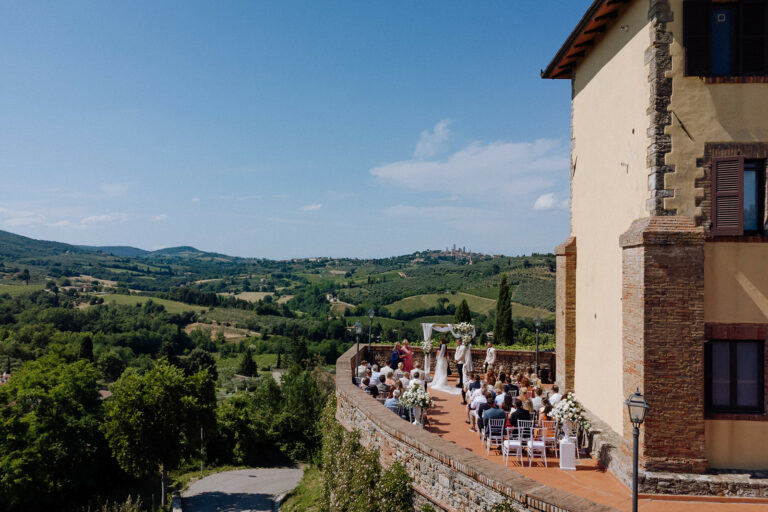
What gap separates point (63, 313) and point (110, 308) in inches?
1077

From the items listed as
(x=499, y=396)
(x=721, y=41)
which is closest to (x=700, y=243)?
Result: (x=721, y=41)

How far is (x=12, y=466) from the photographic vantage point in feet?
77.1

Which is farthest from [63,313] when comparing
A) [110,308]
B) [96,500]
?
[96,500]

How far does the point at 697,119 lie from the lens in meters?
8.73

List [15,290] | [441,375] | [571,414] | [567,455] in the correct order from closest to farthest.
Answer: [567,455]
[571,414]
[441,375]
[15,290]

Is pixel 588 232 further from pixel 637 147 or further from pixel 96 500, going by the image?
pixel 96 500

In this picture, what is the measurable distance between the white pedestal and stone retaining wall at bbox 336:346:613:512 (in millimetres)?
2303

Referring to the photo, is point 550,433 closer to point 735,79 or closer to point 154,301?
point 735,79

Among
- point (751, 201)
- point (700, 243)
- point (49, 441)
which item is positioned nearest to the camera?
point (700, 243)

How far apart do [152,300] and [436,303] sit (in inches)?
3391

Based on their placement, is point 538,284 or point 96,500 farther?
point 538,284

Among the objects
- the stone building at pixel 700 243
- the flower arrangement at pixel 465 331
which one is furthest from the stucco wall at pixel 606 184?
the flower arrangement at pixel 465 331

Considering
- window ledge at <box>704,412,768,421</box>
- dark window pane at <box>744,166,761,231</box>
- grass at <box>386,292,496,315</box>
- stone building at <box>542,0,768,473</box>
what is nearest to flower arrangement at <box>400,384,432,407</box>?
stone building at <box>542,0,768,473</box>

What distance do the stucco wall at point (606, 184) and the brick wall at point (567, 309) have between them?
0.30 metres
